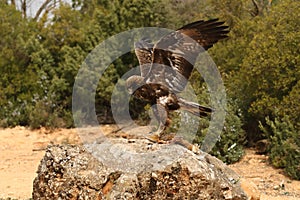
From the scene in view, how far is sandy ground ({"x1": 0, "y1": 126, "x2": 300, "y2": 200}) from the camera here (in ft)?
29.8

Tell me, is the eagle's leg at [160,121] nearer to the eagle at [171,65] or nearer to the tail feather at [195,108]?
the eagle at [171,65]

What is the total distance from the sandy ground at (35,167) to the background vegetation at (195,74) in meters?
0.30

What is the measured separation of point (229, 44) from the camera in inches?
567

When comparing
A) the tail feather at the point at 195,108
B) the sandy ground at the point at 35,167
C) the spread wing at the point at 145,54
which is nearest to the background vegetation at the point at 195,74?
the sandy ground at the point at 35,167

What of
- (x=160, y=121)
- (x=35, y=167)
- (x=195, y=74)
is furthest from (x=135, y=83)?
(x=195, y=74)

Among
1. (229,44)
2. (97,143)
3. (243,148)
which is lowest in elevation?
(243,148)

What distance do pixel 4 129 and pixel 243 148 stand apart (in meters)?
7.11

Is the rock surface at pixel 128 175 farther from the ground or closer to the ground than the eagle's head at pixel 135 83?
closer to the ground

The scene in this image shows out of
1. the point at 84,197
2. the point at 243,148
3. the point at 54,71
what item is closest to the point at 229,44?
the point at 243,148

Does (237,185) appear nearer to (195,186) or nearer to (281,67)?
(195,186)

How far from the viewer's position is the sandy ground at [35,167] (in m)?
9.09

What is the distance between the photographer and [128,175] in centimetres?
541

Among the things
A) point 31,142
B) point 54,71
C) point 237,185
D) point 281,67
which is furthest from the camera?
point 54,71

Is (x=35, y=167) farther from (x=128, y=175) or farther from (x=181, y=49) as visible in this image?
(x=181, y=49)
